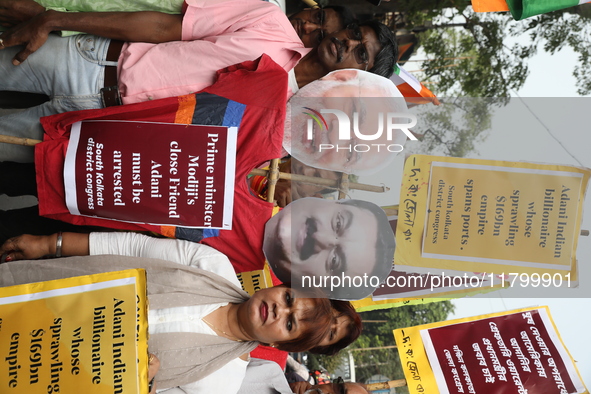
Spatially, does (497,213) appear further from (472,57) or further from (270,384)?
(472,57)

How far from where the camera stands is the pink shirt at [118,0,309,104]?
5.88 ft

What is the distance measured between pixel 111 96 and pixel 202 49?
0.39 m

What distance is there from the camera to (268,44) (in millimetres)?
1896

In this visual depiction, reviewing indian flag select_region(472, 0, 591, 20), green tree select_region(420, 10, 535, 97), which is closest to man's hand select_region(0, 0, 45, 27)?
indian flag select_region(472, 0, 591, 20)

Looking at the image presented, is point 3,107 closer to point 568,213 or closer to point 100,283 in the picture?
point 100,283

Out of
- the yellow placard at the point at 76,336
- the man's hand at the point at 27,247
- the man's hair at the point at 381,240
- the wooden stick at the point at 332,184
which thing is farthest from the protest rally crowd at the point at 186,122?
the yellow placard at the point at 76,336

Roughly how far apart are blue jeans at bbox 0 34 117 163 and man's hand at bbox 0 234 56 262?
31 centimetres

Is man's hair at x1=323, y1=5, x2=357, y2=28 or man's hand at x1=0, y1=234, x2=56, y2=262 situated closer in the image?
man's hand at x1=0, y1=234, x2=56, y2=262

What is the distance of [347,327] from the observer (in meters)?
2.09

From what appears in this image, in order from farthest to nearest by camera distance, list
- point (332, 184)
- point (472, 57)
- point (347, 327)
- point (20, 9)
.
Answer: point (472, 57), point (347, 327), point (20, 9), point (332, 184)

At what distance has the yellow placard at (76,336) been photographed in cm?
119

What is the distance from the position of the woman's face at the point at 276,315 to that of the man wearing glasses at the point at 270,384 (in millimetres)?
651

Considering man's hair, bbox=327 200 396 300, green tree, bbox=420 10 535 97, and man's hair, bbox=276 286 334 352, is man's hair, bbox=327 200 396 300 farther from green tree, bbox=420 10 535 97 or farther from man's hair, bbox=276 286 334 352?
green tree, bbox=420 10 535 97

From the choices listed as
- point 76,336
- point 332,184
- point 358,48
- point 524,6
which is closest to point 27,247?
point 76,336
